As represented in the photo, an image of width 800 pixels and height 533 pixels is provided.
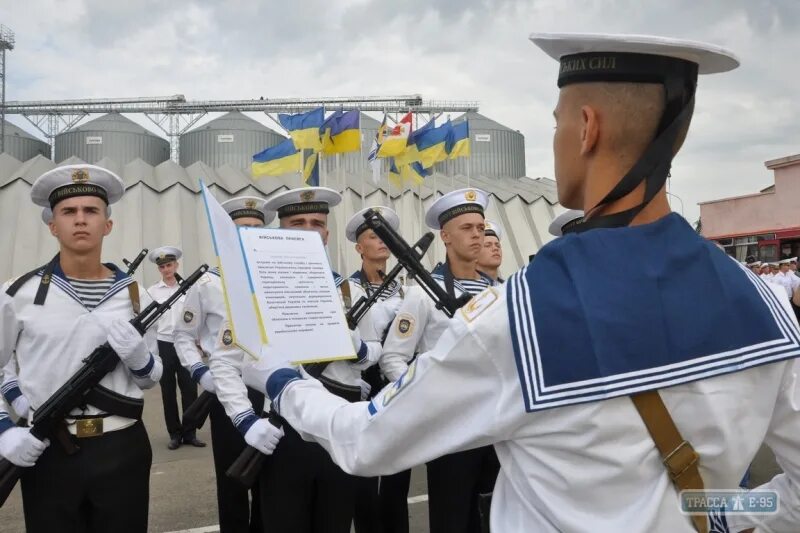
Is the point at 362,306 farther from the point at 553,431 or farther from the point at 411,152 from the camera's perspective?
the point at 411,152

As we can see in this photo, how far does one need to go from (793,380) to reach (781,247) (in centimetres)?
2072

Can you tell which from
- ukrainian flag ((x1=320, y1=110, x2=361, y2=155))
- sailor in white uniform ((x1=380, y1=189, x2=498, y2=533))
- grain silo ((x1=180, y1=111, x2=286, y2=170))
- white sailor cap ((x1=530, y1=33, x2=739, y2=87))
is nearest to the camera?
white sailor cap ((x1=530, y1=33, x2=739, y2=87))

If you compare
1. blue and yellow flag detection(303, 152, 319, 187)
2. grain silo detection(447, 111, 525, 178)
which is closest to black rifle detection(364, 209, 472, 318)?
blue and yellow flag detection(303, 152, 319, 187)

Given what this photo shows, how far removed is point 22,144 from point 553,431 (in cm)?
3129

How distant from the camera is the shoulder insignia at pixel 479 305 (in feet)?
4.01

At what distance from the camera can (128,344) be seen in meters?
2.98

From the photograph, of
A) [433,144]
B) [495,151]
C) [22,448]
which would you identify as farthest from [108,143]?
[22,448]

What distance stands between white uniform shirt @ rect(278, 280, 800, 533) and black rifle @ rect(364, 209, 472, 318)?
3.16 feet

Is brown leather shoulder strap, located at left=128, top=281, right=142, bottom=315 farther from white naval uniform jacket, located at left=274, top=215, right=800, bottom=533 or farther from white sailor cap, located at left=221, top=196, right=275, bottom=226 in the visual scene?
white naval uniform jacket, located at left=274, top=215, right=800, bottom=533

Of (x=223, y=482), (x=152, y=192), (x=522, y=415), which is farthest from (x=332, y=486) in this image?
(x=152, y=192)

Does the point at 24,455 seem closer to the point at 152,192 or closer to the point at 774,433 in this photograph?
the point at 774,433

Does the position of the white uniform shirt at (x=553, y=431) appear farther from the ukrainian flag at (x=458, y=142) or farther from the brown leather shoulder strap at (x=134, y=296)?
the ukrainian flag at (x=458, y=142)

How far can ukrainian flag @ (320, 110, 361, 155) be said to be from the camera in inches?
421

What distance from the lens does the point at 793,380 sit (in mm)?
1318
